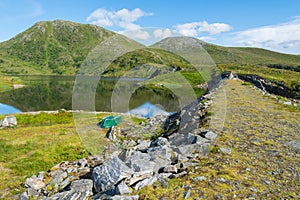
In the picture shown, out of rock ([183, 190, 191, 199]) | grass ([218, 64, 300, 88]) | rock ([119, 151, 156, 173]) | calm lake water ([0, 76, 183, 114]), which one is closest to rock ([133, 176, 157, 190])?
rock ([119, 151, 156, 173])

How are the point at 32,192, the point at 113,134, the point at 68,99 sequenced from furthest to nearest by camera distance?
the point at 68,99, the point at 113,134, the point at 32,192

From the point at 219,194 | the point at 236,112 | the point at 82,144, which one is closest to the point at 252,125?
the point at 236,112

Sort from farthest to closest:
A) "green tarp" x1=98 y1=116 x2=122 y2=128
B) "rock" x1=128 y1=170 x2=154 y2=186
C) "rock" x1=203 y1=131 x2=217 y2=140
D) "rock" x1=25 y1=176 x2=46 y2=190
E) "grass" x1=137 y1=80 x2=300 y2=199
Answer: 1. "green tarp" x1=98 y1=116 x2=122 y2=128
2. "rock" x1=203 y1=131 x2=217 y2=140
3. "rock" x1=25 y1=176 x2=46 y2=190
4. "rock" x1=128 y1=170 x2=154 y2=186
5. "grass" x1=137 y1=80 x2=300 y2=199

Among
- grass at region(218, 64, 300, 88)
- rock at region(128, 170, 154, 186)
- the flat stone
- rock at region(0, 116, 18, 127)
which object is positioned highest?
grass at region(218, 64, 300, 88)

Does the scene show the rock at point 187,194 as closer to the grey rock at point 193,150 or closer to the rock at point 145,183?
the rock at point 145,183

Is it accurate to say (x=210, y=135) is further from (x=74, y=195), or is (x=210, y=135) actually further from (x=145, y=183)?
(x=74, y=195)

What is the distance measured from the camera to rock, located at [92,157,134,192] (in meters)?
9.28

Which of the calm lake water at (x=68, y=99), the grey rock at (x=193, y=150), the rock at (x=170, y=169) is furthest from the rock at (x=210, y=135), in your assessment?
the calm lake water at (x=68, y=99)

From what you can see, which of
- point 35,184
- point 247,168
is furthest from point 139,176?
point 35,184

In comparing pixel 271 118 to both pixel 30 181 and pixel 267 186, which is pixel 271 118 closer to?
pixel 267 186

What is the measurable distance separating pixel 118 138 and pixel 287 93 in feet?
112

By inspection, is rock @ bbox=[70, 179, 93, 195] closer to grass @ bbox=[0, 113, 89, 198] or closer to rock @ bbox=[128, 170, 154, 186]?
rock @ bbox=[128, 170, 154, 186]

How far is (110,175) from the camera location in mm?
9531

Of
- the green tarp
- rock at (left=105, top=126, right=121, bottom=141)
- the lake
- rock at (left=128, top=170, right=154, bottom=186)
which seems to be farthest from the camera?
the lake
